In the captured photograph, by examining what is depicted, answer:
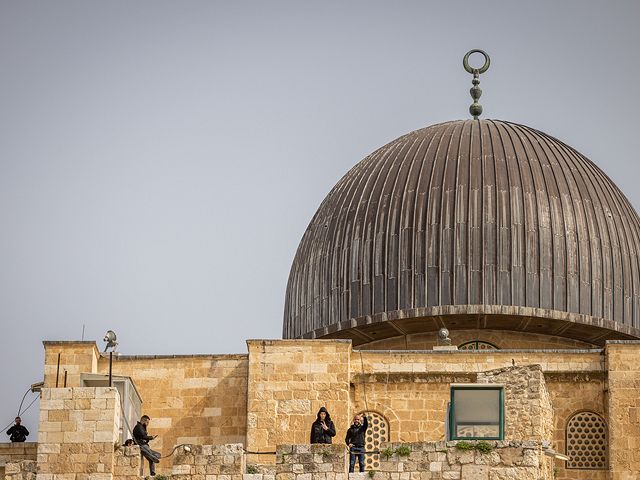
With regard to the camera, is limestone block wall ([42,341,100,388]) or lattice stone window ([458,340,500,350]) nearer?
limestone block wall ([42,341,100,388])

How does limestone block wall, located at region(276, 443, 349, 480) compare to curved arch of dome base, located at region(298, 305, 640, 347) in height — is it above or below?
below

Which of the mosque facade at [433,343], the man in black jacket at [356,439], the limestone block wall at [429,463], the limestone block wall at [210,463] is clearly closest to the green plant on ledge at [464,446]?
the limestone block wall at [429,463]

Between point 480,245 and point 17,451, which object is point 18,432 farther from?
point 480,245

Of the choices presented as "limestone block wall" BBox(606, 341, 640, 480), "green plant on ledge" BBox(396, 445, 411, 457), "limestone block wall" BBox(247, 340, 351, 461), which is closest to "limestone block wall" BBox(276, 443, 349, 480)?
"green plant on ledge" BBox(396, 445, 411, 457)

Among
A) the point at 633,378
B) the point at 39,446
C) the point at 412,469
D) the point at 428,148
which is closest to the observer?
the point at 412,469

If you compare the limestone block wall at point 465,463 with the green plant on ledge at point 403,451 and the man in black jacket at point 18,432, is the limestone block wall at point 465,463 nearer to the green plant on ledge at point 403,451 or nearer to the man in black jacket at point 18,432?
the green plant on ledge at point 403,451

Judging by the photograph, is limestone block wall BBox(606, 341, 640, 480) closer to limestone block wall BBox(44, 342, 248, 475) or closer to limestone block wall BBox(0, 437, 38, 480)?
limestone block wall BBox(44, 342, 248, 475)

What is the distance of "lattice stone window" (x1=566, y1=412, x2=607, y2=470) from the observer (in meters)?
25.3

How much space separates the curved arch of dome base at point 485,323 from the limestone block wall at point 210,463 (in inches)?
313

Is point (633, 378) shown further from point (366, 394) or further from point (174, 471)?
point (174, 471)

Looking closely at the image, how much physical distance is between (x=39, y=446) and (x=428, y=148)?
1293cm

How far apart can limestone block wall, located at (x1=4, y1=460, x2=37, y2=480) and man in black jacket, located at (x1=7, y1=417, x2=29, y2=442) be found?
4405mm

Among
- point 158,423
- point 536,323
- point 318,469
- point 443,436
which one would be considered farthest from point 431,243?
point 318,469

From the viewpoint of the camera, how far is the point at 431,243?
1151 inches
